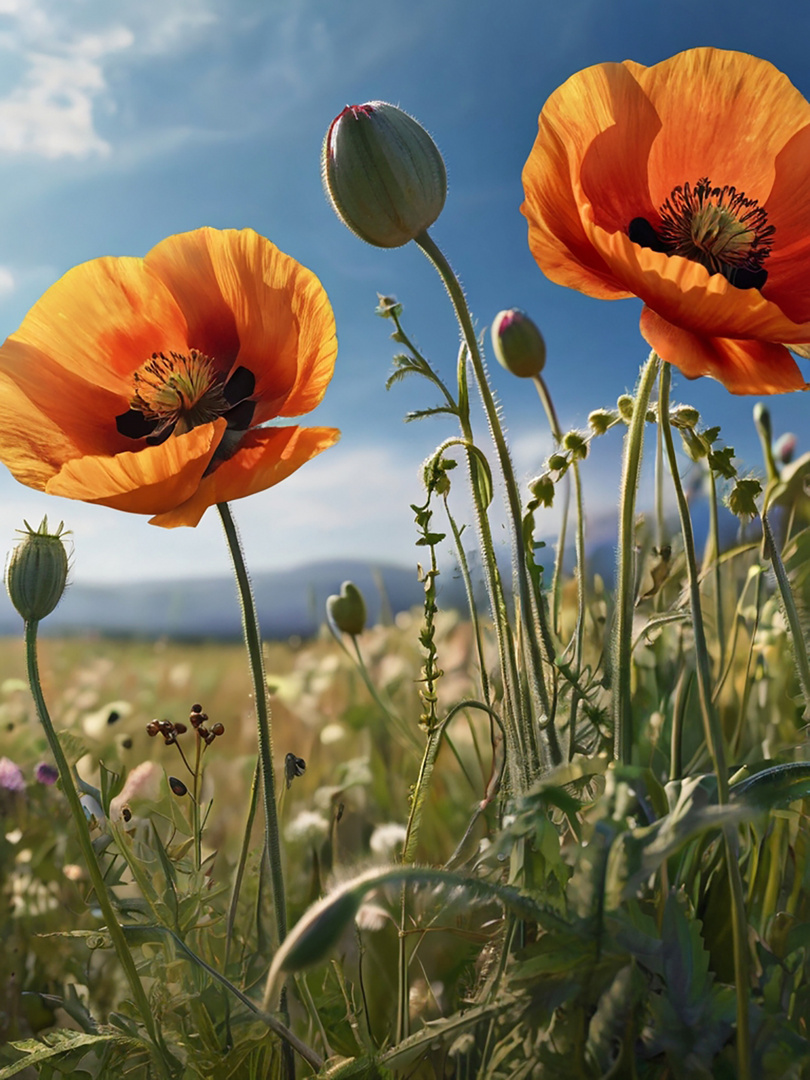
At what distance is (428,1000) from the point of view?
601mm

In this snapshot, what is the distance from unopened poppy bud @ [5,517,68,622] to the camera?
1.76 feet

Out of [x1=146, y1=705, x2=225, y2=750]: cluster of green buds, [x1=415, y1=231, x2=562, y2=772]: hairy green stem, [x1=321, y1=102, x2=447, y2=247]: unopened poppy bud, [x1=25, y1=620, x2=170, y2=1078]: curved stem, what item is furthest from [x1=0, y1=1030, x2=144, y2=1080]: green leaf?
[x1=321, y1=102, x2=447, y2=247]: unopened poppy bud

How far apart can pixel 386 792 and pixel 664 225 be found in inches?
35.8

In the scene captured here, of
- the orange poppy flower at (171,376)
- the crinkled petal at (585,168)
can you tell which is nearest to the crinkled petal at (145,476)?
the orange poppy flower at (171,376)

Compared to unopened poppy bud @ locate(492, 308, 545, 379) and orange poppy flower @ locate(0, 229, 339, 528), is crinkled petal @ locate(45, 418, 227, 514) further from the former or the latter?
unopened poppy bud @ locate(492, 308, 545, 379)

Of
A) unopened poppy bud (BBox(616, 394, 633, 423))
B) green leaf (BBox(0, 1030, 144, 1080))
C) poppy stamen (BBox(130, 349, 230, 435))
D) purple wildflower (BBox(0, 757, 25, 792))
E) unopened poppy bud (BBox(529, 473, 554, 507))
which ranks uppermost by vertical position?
poppy stamen (BBox(130, 349, 230, 435))

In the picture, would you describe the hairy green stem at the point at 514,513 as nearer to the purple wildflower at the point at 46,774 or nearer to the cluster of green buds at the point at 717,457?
the cluster of green buds at the point at 717,457

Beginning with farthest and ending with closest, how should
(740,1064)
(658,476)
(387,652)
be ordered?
(387,652) → (658,476) → (740,1064)

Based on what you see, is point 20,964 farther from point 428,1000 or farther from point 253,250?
point 253,250

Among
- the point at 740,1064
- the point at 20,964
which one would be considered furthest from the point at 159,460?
the point at 20,964

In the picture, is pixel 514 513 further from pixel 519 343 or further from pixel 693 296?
pixel 519 343

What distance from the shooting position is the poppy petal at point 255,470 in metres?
0.54

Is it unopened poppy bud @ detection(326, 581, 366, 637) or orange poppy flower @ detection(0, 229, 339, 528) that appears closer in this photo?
orange poppy flower @ detection(0, 229, 339, 528)

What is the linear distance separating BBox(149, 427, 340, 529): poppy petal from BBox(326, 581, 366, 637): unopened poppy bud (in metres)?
0.38
